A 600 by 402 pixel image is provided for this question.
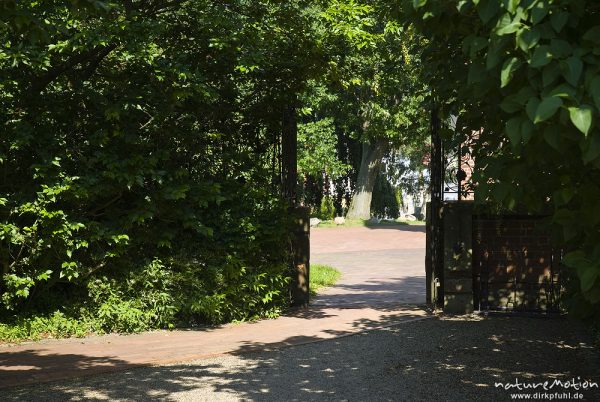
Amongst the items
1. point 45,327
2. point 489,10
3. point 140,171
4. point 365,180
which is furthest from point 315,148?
point 489,10

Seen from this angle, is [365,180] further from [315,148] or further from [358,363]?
[358,363]

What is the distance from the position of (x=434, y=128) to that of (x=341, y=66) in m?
1.61

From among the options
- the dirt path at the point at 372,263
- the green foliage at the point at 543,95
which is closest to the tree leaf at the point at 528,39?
the green foliage at the point at 543,95

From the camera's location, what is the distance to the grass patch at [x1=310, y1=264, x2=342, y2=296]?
1504cm

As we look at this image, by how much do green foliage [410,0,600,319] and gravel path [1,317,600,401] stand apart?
9.32 ft

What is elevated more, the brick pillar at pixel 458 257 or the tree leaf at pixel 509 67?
the tree leaf at pixel 509 67

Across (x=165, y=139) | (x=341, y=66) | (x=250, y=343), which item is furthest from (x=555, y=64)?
(x=341, y=66)

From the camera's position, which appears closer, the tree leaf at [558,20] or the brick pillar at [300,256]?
the tree leaf at [558,20]

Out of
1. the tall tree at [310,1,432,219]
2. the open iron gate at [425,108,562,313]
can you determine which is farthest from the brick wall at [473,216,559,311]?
the tall tree at [310,1,432,219]

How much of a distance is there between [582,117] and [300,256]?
9.08 meters

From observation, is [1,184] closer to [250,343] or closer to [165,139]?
[165,139]

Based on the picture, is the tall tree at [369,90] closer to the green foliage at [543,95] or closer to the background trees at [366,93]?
the background trees at [366,93]

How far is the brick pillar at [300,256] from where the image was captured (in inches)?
455

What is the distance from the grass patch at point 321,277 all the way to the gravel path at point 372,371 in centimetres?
536
